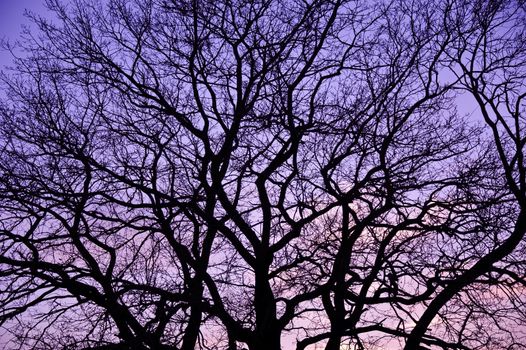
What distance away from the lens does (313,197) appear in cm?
919

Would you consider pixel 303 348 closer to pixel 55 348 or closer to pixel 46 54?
pixel 55 348

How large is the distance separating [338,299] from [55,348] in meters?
4.76

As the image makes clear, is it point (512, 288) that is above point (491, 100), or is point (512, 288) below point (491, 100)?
below

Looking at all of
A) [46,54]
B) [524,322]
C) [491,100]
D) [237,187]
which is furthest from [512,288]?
[46,54]

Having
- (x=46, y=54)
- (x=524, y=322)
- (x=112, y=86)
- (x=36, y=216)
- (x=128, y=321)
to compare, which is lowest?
(x=524, y=322)

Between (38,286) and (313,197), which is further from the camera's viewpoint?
(313,197)

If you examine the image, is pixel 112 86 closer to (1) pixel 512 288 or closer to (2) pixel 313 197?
(2) pixel 313 197

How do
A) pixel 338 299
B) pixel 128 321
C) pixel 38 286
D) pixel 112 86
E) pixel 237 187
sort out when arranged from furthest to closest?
→ 1. pixel 237 187
2. pixel 112 86
3. pixel 338 299
4. pixel 128 321
5. pixel 38 286

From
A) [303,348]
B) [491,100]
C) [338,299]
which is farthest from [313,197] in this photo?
[491,100]

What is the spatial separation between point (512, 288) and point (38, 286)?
759 centimetres

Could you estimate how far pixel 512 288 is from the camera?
7867 mm

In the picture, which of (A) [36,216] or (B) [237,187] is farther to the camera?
(B) [237,187]

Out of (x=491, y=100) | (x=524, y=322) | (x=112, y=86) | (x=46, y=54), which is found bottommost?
(x=524, y=322)

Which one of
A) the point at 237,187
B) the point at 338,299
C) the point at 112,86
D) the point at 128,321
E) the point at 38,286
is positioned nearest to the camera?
the point at 38,286
